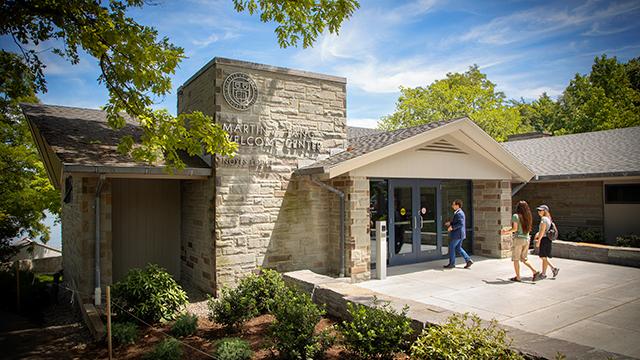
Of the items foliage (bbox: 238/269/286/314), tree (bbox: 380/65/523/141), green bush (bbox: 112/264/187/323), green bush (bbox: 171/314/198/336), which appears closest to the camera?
green bush (bbox: 171/314/198/336)

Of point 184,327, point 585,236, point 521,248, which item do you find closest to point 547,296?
point 521,248

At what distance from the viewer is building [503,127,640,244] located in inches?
508

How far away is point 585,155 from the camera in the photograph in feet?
48.3

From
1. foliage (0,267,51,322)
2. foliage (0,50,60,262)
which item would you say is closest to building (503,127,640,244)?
foliage (0,267,51,322)

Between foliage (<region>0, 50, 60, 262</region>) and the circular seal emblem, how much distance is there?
886cm

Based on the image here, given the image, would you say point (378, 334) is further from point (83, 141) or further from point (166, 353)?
point (83, 141)

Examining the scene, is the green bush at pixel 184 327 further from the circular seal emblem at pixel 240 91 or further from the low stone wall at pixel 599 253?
the low stone wall at pixel 599 253

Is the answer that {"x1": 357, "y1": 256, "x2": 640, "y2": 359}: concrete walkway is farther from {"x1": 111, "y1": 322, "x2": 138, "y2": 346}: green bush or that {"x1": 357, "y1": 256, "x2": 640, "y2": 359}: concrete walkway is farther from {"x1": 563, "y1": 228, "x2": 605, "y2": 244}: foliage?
{"x1": 111, "y1": 322, "x2": 138, "y2": 346}: green bush

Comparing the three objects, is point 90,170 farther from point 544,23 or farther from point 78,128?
point 544,23

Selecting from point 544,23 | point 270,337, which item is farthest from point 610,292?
point 270,337

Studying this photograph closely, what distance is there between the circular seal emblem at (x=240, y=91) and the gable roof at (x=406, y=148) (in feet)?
6.87

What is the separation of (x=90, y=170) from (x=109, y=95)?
5.49 feet

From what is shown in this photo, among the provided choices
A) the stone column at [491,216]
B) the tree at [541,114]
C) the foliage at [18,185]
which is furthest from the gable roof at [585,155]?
the tree at [541,114]

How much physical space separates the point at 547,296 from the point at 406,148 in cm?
441
